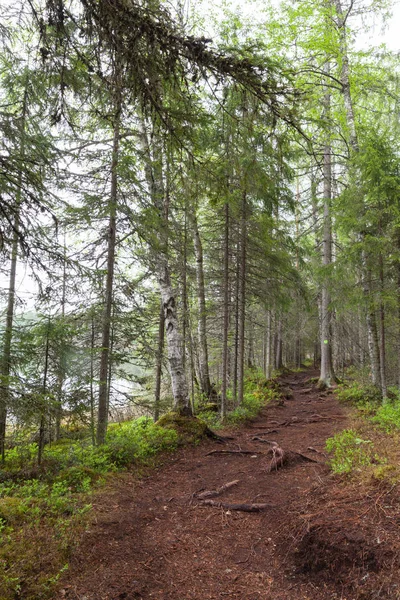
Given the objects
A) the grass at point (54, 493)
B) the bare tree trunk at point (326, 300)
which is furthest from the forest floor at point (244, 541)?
the bare tree trunk at point (326, 300)

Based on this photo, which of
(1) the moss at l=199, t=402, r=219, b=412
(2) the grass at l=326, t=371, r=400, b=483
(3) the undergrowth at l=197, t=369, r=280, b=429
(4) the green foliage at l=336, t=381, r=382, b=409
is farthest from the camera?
Answer: (1) the moss at l=199, t=402, r=219, b=412

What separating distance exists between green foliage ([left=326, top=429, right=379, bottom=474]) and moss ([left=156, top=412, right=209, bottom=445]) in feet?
9.88

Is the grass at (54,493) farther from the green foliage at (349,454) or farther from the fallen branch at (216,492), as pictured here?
the green foliage at (349,454)

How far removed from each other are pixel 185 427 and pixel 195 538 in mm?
4549

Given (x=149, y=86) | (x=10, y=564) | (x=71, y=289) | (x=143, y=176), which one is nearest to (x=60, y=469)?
(x=10, y=564)

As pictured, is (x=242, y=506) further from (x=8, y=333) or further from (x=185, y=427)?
(x=8, y=333)

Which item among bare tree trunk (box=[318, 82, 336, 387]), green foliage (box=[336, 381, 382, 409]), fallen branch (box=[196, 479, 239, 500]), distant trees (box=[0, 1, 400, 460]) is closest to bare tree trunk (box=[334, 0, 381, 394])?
distant trees (box=[0, 1, 400, 460])

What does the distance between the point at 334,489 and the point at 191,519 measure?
1.92 m

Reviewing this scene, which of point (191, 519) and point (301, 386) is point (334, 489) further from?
point (301, 386)

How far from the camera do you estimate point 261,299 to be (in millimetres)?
13375

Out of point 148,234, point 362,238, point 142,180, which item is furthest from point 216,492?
point 362,238

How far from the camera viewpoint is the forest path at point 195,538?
3.20 meters

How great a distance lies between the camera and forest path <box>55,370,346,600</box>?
3197 millimetres

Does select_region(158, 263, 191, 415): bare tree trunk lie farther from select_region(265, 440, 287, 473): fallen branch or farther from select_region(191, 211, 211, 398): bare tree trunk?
select_region(191, 211, 211, 398): bare tree trunk
